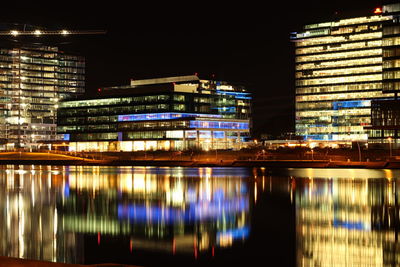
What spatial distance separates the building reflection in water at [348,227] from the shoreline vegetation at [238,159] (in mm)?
61913

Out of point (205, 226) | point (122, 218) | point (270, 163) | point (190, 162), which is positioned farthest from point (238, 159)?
point (205, 226)

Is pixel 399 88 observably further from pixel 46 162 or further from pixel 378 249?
pixel 378 249

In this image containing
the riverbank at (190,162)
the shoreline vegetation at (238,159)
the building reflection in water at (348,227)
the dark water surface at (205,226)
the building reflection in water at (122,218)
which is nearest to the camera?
the building reflection in water at (348,227)

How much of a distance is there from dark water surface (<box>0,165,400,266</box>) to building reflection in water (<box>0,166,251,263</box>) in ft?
0.20

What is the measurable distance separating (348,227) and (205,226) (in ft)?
28.8

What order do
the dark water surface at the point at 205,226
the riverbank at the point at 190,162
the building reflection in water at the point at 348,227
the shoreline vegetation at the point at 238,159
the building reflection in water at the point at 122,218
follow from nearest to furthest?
1. the building reflection in water at the point at 348,227
2. the dark water surface at the point at 205,226
3. the building reflection in water at the point at 122,218
4. the riverbank at the point at 190,162
5. the shoreline vegetation at the point at 238,159

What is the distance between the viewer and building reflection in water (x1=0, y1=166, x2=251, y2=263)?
3428cm

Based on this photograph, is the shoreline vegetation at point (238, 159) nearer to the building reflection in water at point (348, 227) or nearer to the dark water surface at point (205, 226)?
the dark water surface at point (205, 226)

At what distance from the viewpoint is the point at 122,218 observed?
149ft

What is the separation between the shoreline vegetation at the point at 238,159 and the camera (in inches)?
5053

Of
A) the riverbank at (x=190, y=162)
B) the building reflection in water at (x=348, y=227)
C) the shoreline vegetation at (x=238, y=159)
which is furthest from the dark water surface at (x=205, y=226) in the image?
the shoreline vegetation at (x=238, y=159)

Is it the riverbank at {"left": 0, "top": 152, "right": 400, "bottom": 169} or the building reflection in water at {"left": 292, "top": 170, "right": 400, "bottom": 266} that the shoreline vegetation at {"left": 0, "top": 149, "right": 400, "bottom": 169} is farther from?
the building reflection in water at {"left": 292, "top": 170, "right": 400, "bottom": 266}

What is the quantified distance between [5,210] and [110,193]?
54.9 ft

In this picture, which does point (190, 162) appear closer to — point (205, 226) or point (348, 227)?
point (205, 226)
